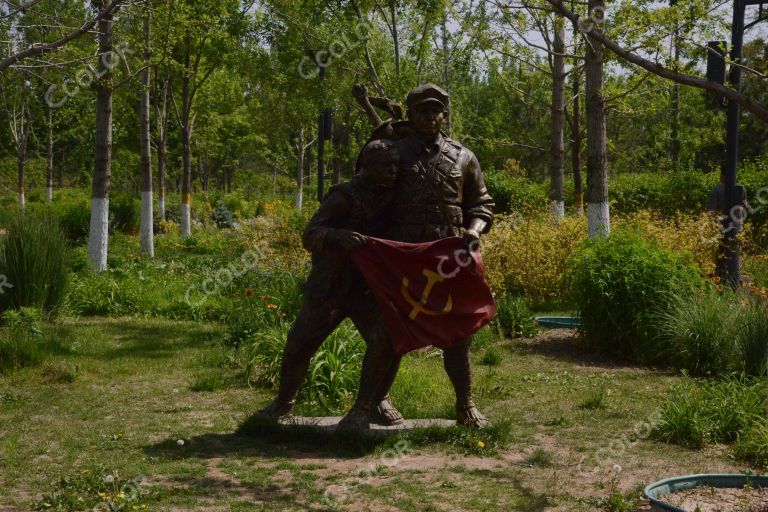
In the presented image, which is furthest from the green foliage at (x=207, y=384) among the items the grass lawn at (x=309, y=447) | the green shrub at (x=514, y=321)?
the green shrub at (x=514, y=321)

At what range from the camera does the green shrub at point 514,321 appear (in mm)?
11125

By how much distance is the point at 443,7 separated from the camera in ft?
53.3

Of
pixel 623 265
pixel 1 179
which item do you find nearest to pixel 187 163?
pixel 623 265

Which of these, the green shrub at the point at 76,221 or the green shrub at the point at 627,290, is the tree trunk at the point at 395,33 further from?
the green shrub at the point at 76,221

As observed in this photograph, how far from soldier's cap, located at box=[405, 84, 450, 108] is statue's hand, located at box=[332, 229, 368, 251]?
1.05m

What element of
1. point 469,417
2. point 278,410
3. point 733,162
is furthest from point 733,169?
point 278,410

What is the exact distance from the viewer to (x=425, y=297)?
6125 millimetres

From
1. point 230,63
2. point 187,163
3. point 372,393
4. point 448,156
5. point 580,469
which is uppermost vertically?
point 230,63

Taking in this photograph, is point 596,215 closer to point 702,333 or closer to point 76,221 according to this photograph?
point 702,333

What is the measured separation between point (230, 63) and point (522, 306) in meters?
11.8

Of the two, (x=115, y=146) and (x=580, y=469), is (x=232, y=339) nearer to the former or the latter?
(x=580, y=469)

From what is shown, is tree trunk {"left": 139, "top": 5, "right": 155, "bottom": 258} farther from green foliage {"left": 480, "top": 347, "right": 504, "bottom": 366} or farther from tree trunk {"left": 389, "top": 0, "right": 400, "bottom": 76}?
green foliage {"left": 480, "top": 347, "right": 504, "bottom": 366}

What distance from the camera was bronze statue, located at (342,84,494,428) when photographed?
624 cm

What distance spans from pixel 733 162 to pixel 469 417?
6.82 metres
